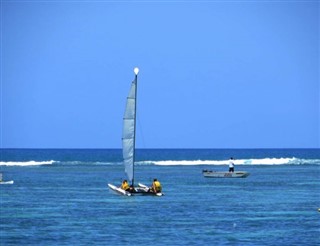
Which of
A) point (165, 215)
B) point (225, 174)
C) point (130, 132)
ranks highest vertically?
point (130, 132)

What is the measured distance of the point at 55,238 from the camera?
4184 cm

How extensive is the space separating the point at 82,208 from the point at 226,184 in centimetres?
2768

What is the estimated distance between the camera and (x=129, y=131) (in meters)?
65.6

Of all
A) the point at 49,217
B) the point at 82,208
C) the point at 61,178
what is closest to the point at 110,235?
the point at 49,217

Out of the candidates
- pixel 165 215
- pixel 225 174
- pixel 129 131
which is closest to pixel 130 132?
pixel 129 131

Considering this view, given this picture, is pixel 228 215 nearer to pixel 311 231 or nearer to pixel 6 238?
pixel 311 231

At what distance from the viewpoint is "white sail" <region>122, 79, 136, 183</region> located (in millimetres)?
64875

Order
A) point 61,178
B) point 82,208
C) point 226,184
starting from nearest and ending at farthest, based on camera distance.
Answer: point 82,208, point 226,184, point 61,178

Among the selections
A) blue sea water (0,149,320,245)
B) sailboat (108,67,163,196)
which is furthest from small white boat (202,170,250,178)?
sailboat (108,67,163,196)

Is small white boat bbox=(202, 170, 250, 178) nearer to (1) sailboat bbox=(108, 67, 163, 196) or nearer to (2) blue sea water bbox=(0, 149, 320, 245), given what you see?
(2) blue sea water bbox=(0, 149, 320, 245)

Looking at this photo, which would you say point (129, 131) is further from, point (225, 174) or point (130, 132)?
point (225, 174)

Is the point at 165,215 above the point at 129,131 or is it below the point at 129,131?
below

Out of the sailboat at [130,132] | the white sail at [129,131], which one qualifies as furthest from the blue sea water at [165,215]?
the white sail at [129,131]

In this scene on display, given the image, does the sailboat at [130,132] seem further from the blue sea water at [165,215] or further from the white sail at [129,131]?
the blue sea water at [165,215]
